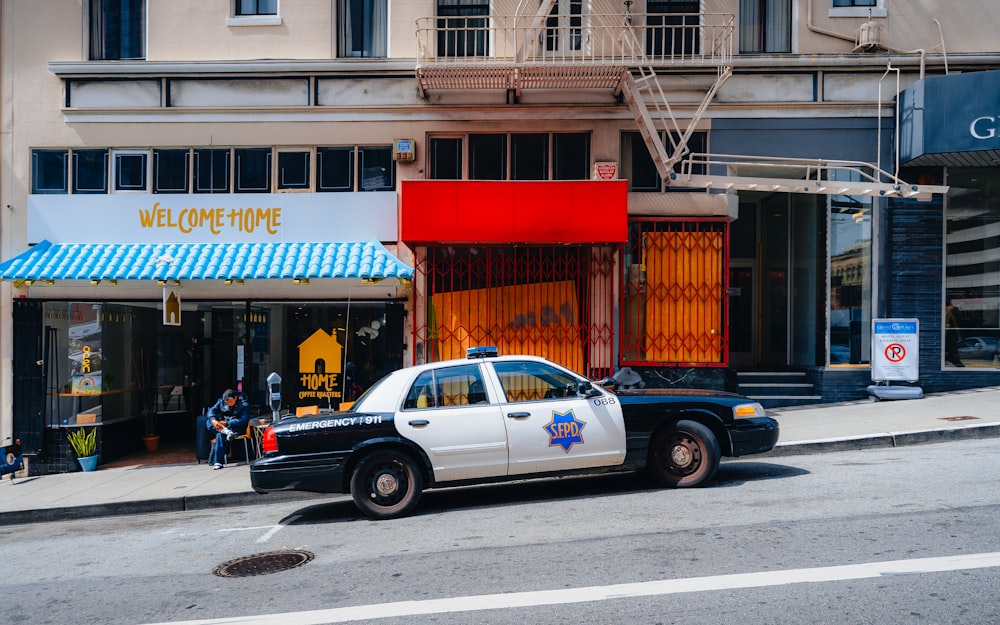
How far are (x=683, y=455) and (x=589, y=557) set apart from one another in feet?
8.44

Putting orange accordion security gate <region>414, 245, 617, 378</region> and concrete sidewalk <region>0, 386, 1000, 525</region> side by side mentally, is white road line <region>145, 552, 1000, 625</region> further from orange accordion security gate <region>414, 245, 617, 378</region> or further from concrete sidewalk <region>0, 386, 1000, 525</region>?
orange accordion security gate <region>414, 245, 617, 378</region>

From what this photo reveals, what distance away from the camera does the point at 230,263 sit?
12.8 meters

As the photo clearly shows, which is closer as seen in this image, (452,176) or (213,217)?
(213,217)

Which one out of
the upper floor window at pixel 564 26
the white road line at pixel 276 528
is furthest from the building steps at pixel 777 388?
the white road line at pixel 276 528

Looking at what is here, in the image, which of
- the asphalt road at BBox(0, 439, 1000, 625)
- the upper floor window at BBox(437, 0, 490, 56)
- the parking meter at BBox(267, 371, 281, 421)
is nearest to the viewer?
the asphalt road at BBox(0, 439, 1000, 625)

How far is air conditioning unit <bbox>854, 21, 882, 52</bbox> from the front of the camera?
43.3ft

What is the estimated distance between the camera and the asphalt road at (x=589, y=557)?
5.09 meters

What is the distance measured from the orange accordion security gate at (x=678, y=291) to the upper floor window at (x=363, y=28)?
554 centimetres

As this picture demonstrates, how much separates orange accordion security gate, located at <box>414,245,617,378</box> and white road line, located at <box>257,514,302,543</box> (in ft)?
16.8

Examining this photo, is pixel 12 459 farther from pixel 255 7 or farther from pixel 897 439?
pixel 897 439

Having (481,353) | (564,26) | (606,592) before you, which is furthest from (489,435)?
(564,26)

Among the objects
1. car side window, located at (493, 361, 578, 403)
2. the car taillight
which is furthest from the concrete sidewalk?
car side window, located at (493, 361, 578, 403)

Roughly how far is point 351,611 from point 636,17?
11.3m

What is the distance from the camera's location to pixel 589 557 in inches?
243
